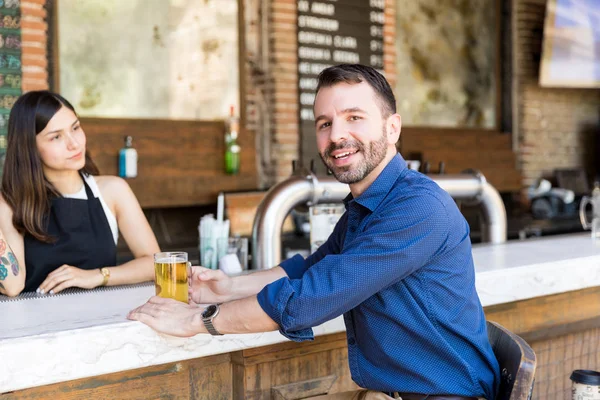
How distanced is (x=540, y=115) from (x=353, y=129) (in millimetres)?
5928

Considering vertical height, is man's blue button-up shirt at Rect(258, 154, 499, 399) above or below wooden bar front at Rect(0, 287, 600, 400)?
above

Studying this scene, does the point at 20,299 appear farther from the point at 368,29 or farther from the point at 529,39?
the point at 529,39

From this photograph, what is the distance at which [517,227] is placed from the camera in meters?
4.97

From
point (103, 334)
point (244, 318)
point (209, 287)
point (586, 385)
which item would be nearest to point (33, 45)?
point (209, 287)

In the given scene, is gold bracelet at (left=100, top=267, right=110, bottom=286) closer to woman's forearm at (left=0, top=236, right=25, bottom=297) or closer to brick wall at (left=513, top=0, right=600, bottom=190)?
woman's forearm at (left=0, top=236, right=25, bottom=297)

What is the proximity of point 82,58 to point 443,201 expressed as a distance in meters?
3.45

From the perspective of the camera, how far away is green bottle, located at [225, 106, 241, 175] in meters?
4.83

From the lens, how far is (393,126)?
60.3 inches

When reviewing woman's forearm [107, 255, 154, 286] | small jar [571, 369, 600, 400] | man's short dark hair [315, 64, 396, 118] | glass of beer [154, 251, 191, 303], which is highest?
man's short dark hair [315, 64, 396, 118]

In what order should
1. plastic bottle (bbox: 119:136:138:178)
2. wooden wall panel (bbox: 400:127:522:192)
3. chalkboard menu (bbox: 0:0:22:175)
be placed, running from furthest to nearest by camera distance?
wooden wall panel (bbox: 400:127:522:192)
plastic bottle (bbox: 119:136:138:178)
chalkboard menu (bbox: 0:0:22:175)

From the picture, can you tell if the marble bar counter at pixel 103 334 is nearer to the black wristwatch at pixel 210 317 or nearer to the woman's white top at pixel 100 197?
the black wristwatch at pixel 210 317

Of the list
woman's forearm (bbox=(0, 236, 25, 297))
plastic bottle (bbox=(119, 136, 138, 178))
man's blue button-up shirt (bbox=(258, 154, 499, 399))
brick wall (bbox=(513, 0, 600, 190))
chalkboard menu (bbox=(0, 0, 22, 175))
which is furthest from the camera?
brick wall (bbox=(513, 0, 600, 190))

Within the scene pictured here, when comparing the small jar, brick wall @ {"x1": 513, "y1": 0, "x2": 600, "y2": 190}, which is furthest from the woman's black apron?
brick wall @ {"x1": 513, "y1": 0, "x2": 600, "y2": 190}

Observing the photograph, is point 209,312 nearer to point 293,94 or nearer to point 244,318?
point 244,318
